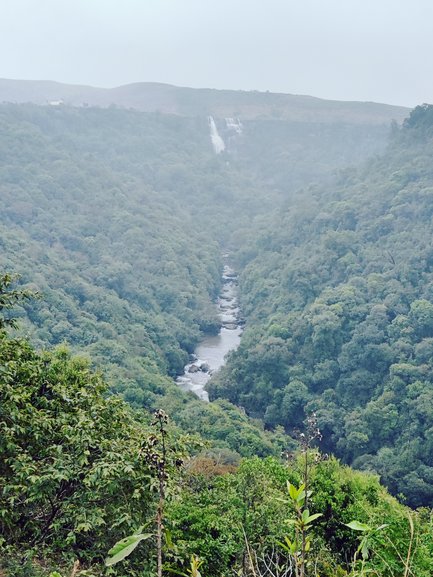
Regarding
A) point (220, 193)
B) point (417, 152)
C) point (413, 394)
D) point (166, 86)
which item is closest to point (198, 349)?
point (413, 394)

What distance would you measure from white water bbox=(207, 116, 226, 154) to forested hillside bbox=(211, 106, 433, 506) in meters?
62.5

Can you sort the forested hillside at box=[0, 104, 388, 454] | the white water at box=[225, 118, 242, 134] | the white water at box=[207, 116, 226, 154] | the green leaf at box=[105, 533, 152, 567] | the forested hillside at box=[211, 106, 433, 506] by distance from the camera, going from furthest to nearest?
the white water at box=[225, 118, 242, 134]
the white water at box=[207, 116, 226, 154]
the forested hillside at box=[0, 104, 388, 454]
the forested hillside at box=[211, 106, 433, 506]
the green leaf at box=[105, 533, 152, 567]

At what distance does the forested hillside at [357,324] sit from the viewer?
35125mm

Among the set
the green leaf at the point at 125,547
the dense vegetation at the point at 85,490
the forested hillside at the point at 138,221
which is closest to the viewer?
the green leaf at the point at 125,547

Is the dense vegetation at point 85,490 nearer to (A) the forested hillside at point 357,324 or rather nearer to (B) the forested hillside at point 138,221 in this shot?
(B) the forested hillside at point 138,221

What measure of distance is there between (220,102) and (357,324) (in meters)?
117

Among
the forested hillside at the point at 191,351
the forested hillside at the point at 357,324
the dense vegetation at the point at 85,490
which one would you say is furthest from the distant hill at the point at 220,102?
the dense vegetation at the point at 85,490

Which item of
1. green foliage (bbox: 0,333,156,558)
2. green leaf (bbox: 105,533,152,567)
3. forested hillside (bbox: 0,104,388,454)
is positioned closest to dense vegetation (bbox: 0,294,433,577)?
green foliage (bbox: 0,333,156,558)

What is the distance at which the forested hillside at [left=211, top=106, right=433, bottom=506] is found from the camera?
35125 millimetres

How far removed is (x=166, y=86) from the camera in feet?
552

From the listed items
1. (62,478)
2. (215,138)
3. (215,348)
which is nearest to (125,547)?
(62,478)

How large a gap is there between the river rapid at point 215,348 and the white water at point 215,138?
6727 cm

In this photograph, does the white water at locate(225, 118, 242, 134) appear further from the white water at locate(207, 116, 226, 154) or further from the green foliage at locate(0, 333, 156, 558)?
the green foliage at locate(0, 333, 156, 558)

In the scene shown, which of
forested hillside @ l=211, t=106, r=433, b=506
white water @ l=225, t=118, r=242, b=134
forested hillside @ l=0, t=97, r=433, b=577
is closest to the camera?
forested hillside @ l=0, t=97, r=433, b=577
